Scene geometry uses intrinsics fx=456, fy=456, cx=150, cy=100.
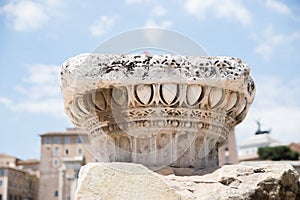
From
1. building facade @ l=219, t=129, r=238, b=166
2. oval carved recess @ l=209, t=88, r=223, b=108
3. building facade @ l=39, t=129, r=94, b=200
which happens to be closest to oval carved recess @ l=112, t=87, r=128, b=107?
oval carved recess @ l=209, t=88, r=223, b=108

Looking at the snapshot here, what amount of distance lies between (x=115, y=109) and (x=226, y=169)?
2.83 feet

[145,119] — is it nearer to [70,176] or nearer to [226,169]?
[226,169]

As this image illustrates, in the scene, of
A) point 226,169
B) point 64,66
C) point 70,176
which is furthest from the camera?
point 70,176

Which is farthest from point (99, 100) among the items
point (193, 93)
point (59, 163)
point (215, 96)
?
point (59, 163)

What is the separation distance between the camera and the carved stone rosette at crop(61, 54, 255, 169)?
3.05 m

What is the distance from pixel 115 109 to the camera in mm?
3184

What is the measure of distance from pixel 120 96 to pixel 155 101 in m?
0.25

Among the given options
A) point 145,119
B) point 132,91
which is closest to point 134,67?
point 132,91

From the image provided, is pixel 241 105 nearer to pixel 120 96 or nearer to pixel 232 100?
pixel 232 100

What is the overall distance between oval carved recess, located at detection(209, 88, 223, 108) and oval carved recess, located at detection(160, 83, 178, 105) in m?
0.26

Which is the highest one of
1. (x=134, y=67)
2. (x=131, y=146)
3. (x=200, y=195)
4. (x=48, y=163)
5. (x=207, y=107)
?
(x=48, y=163)

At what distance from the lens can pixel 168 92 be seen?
3043mm

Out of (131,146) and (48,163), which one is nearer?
(131,146)

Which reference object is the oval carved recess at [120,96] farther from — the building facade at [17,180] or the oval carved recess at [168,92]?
the building facade at [17,180]
